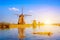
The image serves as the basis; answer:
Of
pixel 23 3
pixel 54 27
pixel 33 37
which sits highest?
pixel 23 3

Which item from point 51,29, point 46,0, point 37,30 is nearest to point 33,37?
point 37,30

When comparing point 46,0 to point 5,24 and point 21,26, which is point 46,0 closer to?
point 21,26

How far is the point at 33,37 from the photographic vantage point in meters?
2.92

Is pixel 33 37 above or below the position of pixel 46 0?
below

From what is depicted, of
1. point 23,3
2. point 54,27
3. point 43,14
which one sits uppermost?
point 23,3

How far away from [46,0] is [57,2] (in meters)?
A: 0.22

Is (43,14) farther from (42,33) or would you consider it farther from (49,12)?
(42,33)

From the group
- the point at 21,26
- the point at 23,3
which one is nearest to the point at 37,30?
the point at 21,26

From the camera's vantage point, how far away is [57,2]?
3041 millimetres

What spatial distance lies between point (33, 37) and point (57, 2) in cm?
83

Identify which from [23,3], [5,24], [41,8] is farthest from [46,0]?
[5,24]

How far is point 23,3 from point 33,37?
68cm

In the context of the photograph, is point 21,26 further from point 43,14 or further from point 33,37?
point 43,14

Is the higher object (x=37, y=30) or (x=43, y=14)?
(x=43, y=14)
